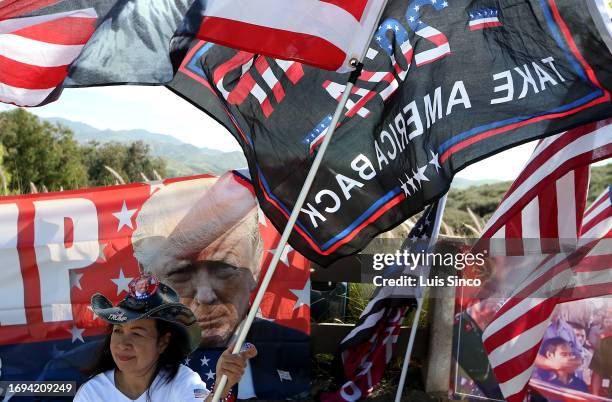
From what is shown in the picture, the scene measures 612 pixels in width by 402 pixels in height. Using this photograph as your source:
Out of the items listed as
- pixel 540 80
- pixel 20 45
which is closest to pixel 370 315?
pixel 540 80

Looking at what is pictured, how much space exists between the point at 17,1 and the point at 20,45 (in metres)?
0.27

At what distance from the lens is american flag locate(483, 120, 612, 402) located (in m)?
4.80

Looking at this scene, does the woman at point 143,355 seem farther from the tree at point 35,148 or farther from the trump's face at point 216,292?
the tree at point 35,148

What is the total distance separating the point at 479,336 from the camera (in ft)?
19.7

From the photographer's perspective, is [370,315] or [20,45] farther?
[370,315]

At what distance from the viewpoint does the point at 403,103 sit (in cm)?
370

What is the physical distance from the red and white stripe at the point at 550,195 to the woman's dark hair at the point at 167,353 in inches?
93.8

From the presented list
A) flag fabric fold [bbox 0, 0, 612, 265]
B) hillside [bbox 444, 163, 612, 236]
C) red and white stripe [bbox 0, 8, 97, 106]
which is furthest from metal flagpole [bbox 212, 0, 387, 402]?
hillside [bbox 444, 163, 612, 236]

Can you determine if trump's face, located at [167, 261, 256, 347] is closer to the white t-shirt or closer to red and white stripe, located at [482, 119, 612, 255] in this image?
red and white stripe, located at [482, 119, 612, 255]

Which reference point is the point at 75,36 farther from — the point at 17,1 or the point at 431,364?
the point at 431,364

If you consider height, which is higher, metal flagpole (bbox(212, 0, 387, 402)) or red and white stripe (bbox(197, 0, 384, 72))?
red and white stripe (bbox(197, 0, 384, 72))

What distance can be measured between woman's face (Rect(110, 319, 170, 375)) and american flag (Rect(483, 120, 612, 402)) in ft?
8.29

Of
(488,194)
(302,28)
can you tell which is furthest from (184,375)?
(488,194)

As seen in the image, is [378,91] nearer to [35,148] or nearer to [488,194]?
[35,148]
